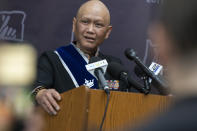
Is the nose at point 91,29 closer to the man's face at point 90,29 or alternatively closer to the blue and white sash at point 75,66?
the man's face at point 90,29

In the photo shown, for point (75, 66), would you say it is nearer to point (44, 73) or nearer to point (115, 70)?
point (44, 73)

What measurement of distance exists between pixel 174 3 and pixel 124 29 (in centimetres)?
290

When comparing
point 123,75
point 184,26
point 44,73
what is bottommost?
point 44,73

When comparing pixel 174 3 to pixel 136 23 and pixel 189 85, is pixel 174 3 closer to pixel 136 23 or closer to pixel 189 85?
pixel 189 85

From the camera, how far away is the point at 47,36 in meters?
3.59

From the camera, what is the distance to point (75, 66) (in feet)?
10.3

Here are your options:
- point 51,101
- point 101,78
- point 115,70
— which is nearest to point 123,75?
point 115,70

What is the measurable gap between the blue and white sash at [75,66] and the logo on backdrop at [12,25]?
0.51 m

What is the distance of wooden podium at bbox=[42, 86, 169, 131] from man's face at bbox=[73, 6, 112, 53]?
110cm

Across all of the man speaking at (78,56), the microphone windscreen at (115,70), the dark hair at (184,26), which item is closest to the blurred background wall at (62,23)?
the man speaking at (78,56)

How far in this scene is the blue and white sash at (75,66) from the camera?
9.80 feet

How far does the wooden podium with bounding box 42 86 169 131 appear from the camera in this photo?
2018mm

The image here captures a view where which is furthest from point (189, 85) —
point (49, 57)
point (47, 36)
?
point (47, 36)

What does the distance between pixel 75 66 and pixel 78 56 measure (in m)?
0.13
